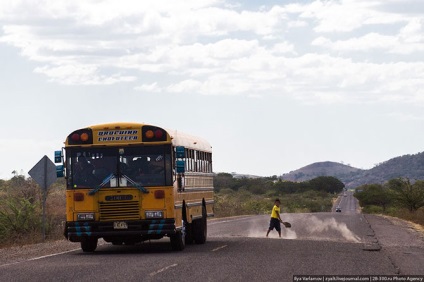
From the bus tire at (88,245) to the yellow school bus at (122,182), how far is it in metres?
0.31

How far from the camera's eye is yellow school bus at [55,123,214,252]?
19797mm

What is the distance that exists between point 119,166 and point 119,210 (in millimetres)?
1028

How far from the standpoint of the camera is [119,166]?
20031 millimetres

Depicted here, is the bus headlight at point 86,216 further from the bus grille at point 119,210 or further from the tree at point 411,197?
the tree at point 411,197

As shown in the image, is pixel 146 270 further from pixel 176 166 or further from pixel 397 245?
pixel 397 245

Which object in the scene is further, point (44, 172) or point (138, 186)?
point (44, 172)

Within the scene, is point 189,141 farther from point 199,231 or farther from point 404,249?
point 404,249

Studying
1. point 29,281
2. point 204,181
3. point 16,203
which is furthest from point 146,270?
point 16,203

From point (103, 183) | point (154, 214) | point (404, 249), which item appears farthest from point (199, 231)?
point (404, 249)

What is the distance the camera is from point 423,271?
15539 mm

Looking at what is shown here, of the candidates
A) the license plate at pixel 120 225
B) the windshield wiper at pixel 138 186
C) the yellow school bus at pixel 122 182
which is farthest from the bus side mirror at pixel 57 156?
the license plate at pixel 120 225

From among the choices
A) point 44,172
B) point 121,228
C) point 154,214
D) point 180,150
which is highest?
point 44,172

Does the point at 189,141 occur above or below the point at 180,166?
above

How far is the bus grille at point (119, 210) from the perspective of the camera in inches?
781
